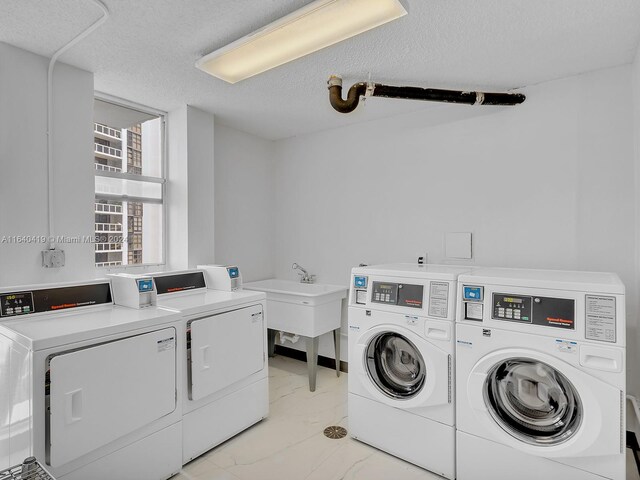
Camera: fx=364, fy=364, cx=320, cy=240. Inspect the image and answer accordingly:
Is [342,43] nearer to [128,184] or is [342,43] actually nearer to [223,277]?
[223,277]

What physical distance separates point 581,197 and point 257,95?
8.19 ft

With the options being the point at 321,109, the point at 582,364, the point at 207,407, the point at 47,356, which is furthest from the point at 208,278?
the point at 582,364

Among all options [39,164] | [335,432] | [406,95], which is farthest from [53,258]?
[406,95]

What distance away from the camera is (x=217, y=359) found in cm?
234

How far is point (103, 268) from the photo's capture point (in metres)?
2.92

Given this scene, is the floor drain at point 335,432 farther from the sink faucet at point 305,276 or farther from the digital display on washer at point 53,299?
the digital display on washer at point 53,299

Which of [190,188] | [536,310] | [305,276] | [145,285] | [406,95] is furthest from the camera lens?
[305,276]

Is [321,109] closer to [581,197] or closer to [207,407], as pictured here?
[581,197]

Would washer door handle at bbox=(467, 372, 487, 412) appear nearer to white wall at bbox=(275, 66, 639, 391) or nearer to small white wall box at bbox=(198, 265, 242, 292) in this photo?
white wall at bbox=(275, 66, 639, 391)

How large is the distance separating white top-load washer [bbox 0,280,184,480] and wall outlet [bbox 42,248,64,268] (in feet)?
1.20

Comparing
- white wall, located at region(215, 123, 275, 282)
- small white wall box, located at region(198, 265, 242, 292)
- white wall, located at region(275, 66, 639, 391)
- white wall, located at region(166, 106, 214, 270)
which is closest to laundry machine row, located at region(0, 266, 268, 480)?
small white wall box, located at region(198, 265, 242, 292)

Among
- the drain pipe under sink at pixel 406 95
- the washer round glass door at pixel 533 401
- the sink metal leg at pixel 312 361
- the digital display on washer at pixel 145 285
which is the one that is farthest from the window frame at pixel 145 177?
the washer round glass door at pixel 533 401

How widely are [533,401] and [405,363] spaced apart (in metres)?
0.74

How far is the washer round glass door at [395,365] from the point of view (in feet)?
7.55
